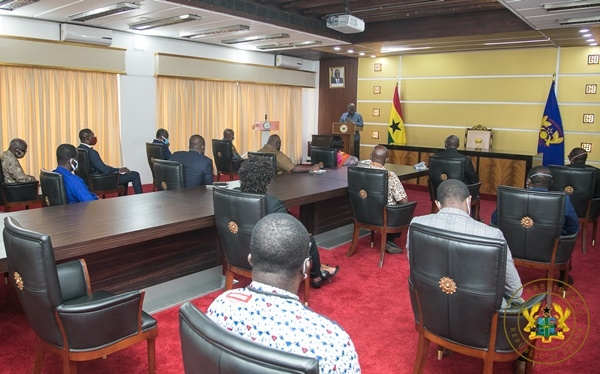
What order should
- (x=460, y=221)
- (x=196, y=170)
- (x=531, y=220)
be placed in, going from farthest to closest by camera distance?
1. (x=196, y=170)
2. (x=531, y=220)
3. (x=460, y=221)

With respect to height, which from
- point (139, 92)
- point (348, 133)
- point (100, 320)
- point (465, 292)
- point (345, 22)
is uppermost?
point (345, 22)

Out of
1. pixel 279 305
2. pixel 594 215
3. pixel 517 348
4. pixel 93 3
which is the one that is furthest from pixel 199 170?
pixel 594 215

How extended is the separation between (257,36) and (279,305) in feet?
24.0

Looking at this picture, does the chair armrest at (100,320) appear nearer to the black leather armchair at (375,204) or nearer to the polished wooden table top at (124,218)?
the polished wooden table top at (124,218)

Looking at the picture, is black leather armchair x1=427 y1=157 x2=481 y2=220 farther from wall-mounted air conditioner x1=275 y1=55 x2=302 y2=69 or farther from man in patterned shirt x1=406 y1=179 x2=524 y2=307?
wall-mounted air conditioner x1=275 y1=55 x2=302 y2=69

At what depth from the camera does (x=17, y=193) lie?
17.7ft

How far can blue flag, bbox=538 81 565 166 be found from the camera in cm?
810

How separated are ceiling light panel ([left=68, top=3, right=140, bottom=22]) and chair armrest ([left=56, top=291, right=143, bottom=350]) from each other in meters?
4.41

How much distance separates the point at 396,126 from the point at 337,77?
2.09 metres

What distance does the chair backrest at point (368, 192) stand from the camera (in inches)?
173

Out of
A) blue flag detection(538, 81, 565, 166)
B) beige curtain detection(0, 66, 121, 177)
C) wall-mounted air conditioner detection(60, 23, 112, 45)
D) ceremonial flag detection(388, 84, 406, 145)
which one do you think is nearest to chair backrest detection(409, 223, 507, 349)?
wall-mounted air conditioner detection(60, 23, 112, 45)

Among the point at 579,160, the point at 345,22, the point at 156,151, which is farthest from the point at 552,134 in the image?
the point at 156,151

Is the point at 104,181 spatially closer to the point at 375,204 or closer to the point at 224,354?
the point at 375,204

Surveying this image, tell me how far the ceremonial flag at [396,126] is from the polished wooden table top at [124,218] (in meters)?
5.67
